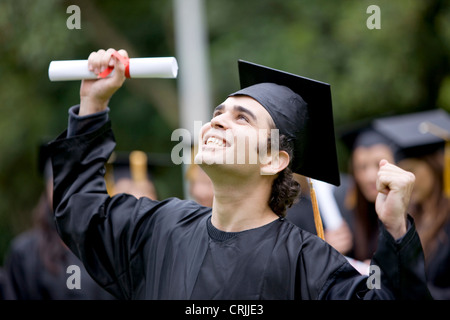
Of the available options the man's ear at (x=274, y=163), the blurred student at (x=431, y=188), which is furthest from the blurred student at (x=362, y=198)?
the man's ear at (x=274, y=163)

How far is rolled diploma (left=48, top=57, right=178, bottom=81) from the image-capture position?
9.45 feet

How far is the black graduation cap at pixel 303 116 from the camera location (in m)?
2.91

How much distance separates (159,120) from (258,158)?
10.9 m

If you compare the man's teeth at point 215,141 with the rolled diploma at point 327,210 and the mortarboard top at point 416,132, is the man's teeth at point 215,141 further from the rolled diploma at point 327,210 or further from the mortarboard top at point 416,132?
the mortarboard top at point 416,132

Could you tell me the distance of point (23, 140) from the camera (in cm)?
1280

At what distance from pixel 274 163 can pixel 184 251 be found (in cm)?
54

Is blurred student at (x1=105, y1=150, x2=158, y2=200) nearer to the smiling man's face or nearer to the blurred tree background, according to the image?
the blurred tree background

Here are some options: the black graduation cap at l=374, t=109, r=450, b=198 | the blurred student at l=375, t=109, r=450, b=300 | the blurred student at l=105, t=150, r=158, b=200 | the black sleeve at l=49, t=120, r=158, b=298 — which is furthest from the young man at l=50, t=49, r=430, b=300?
the blurred student at l=105, t=150, r=158, b=200

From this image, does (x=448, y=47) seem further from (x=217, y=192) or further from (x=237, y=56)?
(x=217, y=192)

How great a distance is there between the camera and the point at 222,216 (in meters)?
2.83

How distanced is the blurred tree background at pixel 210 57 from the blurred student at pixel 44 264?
181 cm

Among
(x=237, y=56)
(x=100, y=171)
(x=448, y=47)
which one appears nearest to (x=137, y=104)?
(x=237, y=56)

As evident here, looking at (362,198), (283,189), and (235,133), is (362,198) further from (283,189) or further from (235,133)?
(235,133)

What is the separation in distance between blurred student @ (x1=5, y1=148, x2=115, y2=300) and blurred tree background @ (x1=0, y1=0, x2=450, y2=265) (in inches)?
71.4
